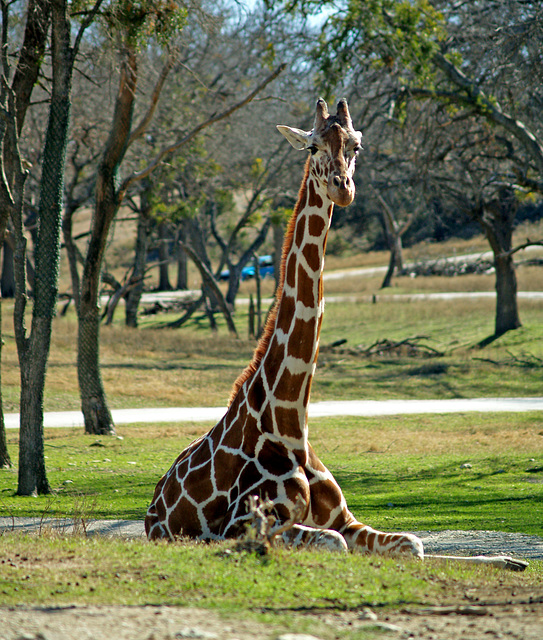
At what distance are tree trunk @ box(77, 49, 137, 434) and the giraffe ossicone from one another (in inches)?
323

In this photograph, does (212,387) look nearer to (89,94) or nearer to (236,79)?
(89,94)

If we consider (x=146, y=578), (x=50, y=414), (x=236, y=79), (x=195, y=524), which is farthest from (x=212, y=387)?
(x=236, y=79)

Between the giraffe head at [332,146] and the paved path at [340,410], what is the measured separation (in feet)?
33.5

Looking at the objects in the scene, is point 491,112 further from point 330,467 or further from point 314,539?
point 314,539

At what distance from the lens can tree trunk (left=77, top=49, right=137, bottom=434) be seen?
13.8 metres

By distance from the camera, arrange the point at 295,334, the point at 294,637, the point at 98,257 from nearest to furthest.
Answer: the point at 294,637 < the point at 295,334 < the point at 98,257

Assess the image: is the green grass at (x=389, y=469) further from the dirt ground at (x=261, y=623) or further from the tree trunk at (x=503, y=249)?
the tree trunk at (x=503, y=249)

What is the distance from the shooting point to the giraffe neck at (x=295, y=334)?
19.0 ft

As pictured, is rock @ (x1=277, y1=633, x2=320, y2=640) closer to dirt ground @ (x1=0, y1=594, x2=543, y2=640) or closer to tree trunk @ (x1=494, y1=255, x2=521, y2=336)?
dirt ground @ (x1=0, y1=594, x2=543, y2=640)

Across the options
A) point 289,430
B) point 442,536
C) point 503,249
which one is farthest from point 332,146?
point 503,249

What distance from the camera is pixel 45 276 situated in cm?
903

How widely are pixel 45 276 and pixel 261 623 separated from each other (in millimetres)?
6292

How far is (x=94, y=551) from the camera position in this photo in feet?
16.5

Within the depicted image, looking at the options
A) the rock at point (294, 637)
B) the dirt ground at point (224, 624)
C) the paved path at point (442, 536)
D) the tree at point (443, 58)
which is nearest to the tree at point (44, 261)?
the paved path at point (442, 536)
